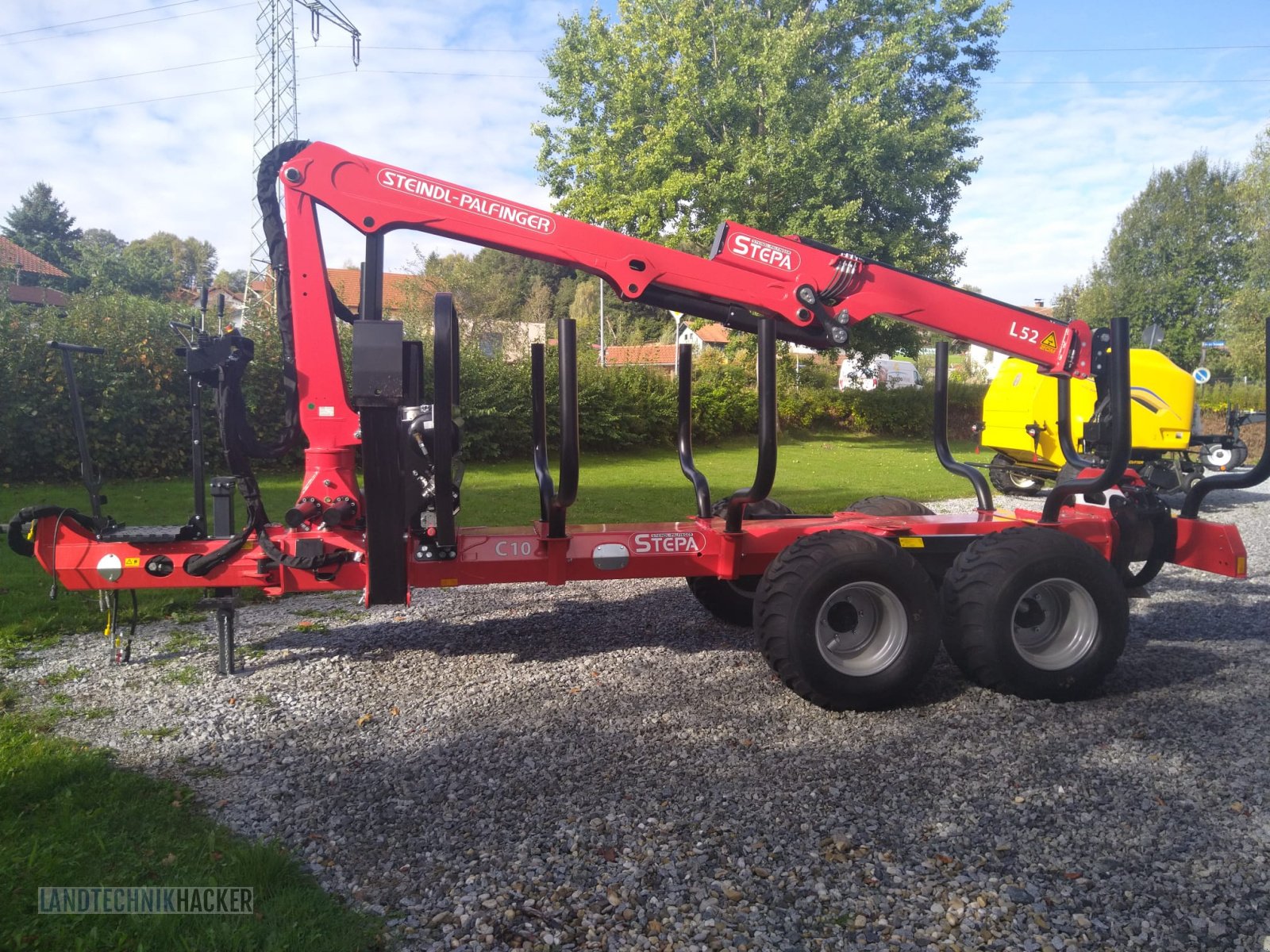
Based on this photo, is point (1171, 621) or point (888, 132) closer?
point (1171, 621)

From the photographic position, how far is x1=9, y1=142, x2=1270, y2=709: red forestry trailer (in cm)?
466

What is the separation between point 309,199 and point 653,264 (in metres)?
Result: 2.02

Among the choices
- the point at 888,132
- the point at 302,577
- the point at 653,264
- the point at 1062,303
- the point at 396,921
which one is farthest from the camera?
the point at 1062,303

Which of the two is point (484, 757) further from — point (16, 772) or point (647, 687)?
point (16, 772)

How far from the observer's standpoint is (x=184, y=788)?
3.75 m

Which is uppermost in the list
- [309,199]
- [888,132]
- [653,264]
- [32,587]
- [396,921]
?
[888,132]

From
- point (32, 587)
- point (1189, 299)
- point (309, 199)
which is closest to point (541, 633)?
point (309, 199)

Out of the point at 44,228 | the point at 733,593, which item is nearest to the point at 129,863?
the point at 733,593

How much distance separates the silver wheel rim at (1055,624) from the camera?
16.1 ft

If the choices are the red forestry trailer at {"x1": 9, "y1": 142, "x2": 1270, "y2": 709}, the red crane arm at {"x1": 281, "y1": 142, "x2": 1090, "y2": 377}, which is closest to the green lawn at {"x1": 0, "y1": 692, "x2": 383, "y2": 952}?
the red forestry trailer at {"x1": 9, "y1": 142, "x2": 1270, "y2": 709}

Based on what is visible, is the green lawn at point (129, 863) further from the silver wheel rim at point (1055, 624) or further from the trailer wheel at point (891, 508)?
the trailer wheel at point (891, 508)

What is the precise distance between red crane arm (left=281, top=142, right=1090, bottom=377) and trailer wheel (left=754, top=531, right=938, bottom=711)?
1.55 meters

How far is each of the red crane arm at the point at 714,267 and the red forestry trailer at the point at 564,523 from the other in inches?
0.5

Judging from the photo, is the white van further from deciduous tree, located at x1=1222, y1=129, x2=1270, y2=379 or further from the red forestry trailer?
the red forestry trailer
